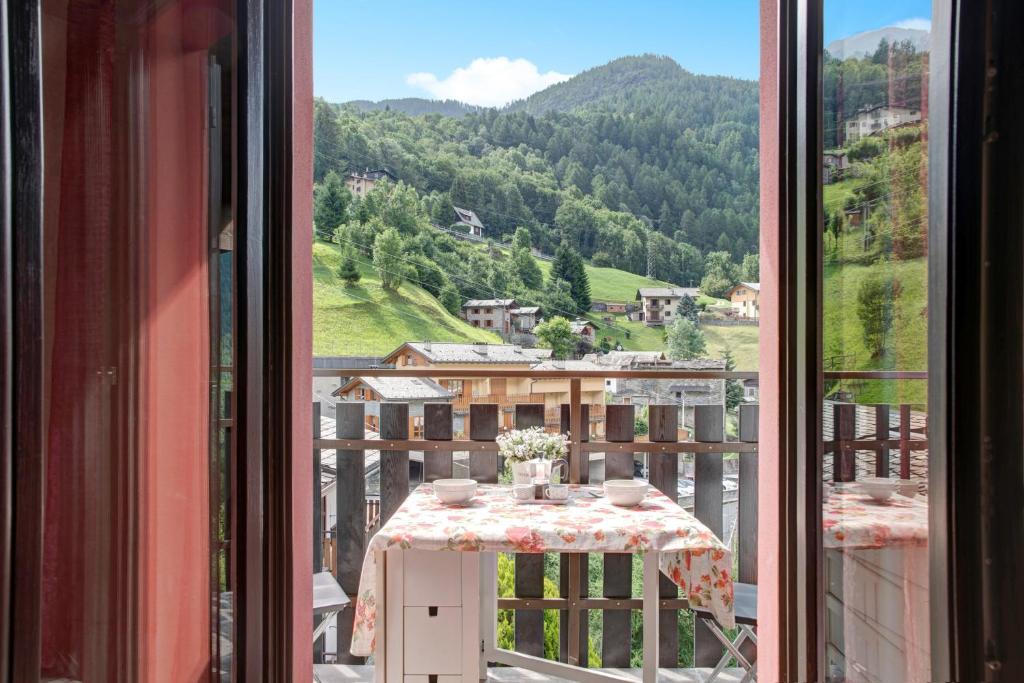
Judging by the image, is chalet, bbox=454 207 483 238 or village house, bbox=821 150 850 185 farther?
chalet, bbox=454 207 483 238

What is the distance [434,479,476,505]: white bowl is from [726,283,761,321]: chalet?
153 centimetres

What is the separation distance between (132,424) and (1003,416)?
1.16 meters

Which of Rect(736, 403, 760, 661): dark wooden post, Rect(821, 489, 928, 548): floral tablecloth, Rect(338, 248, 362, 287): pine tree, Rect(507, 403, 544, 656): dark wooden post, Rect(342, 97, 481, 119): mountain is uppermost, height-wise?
Rect(342, 97, 481, 119): mountain

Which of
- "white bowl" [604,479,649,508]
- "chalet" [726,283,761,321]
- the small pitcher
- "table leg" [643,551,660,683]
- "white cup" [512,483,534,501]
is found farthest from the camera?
"chalet" [726,283,761,321]

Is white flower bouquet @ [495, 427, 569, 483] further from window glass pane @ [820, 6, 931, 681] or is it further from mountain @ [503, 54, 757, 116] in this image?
mountain @ [503, 54, 757, 116]

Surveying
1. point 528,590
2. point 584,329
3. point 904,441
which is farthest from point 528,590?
point 904,441

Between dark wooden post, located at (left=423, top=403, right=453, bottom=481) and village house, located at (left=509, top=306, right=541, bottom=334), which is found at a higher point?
village house, located at (left=509, top=306, right=541, bottom=334)

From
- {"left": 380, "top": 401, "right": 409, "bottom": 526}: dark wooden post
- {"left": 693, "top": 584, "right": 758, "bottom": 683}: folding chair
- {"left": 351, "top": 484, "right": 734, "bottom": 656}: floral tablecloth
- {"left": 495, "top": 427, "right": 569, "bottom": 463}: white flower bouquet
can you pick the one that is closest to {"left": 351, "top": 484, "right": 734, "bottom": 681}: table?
{"left": 351, "top": 484, "right": 734, "bottom": 656}: floral tablecloth

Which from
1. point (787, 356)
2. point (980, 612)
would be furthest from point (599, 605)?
point (980, 612)

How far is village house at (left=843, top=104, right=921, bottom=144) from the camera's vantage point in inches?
38.1

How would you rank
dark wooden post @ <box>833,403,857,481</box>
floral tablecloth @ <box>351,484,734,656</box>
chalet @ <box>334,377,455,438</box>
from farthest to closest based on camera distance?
chalet @ <box>334,377,455,438</box> < floral tablecloth @ <box>351,484,734,656</box> < dark wooden post @ <box>833,403,857,481</box>

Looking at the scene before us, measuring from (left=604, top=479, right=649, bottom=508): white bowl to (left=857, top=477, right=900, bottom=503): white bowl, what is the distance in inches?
45.4

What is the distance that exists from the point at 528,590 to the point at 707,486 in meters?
0.84

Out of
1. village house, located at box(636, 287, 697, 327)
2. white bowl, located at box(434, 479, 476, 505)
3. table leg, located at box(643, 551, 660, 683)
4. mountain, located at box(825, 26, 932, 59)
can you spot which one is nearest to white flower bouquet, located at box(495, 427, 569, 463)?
white bowl, located at box(434, 479, 476, 505)
